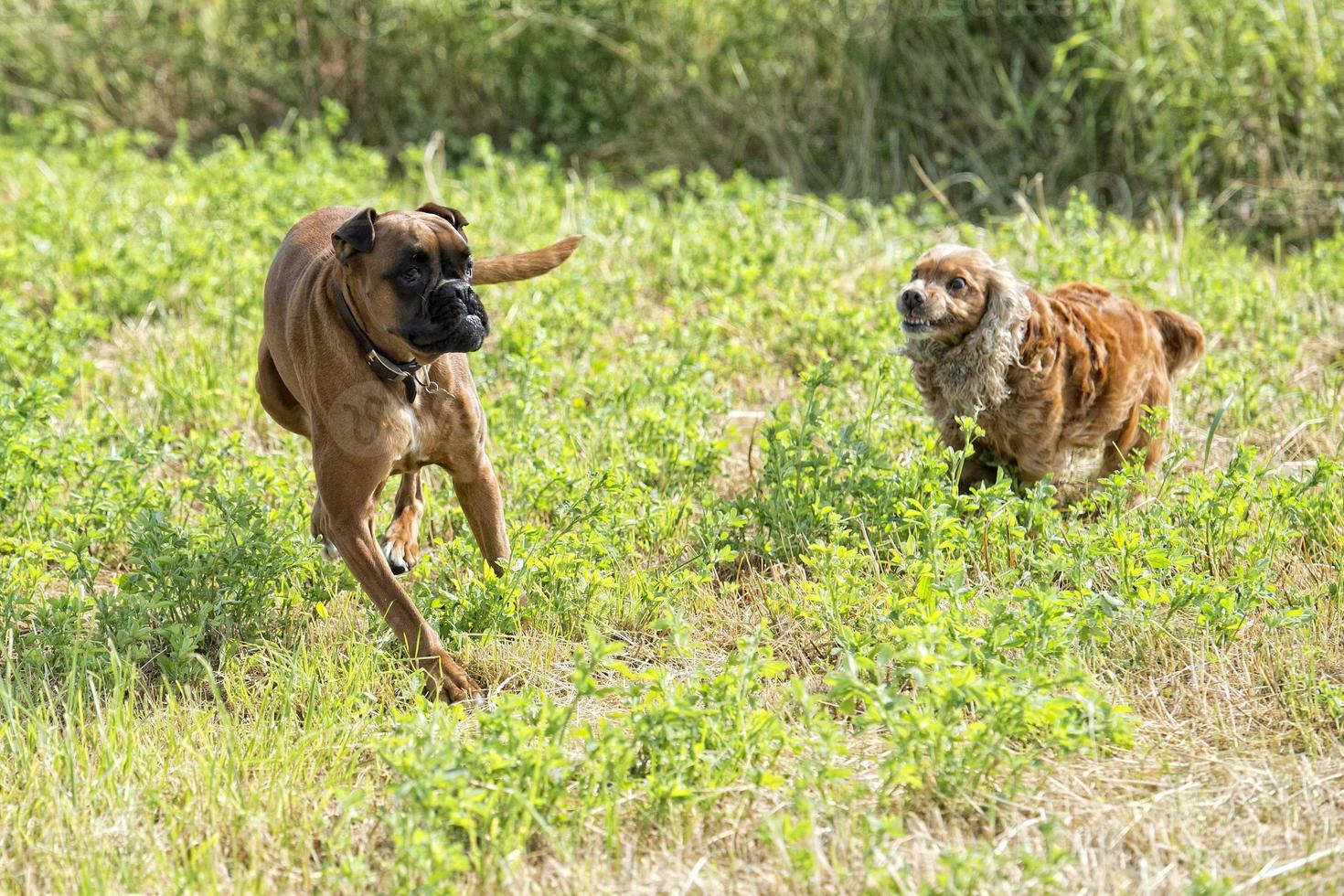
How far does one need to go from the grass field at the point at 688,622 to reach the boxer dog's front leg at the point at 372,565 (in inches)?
4.6

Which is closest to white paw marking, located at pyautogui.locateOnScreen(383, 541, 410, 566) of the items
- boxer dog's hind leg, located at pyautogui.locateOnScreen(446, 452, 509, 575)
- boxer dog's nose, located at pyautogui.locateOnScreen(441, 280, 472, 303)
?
boxer dog's hind leg, located at pyautogui.locateOnScreen(446, 452, 509, 575)

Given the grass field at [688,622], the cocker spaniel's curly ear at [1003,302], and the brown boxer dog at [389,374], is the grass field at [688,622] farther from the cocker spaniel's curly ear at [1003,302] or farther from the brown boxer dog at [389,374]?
the cocker spaniel's curly ear at [1003,302]

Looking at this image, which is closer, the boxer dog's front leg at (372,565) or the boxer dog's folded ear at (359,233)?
the boxer dog's folded ear at (359,233)

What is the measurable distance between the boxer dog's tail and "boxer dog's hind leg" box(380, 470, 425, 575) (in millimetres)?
702

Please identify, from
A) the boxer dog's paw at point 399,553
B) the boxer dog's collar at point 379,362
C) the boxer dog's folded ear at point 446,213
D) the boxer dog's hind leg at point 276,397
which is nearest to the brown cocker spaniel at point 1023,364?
the boxer dog's folded ear at point 446,213

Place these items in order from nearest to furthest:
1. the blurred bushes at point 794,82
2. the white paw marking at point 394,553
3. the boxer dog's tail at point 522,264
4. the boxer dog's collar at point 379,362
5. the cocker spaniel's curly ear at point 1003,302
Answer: the boxer dog's collar at point 379,362 < the boxer dog's tail at point 522,264 < the white paw marking at point 394,553 < the cocker spaniel's curly ear at point 1003,302 < the blurred bushes at point 794,82

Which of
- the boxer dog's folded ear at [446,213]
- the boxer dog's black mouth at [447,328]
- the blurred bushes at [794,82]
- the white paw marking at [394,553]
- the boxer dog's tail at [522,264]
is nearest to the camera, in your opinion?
the boxer dog's black mouth at [447,328]

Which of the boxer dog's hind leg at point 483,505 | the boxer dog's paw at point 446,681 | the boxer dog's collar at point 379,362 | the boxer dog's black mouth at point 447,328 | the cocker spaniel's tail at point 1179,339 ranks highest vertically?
the boxer dog's black mouth at point 447,328

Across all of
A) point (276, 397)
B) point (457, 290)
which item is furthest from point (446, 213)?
point (276, 397)

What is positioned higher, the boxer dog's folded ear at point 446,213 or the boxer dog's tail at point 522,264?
the boxer dog's folded ear at point 446,213

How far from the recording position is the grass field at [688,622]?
10.8 feet

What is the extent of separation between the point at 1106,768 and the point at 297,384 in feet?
8.69

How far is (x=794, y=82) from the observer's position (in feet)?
Answer: 31.4

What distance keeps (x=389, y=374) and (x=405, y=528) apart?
0.82 metres
